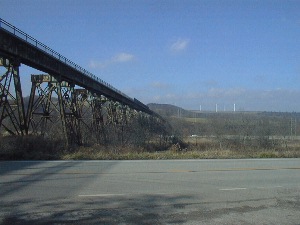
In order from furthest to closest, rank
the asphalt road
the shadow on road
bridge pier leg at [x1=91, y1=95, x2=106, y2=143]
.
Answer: bridge pier leg at [x1=91, y1=95, x2=106, y2=143]
the asphalt road
the shadow on road

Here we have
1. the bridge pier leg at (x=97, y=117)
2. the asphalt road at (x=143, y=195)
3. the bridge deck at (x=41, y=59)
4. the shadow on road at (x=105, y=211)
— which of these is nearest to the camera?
the shadow on road at (x=105, y=211)

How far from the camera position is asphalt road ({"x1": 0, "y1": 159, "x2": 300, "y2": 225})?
20.6 ft

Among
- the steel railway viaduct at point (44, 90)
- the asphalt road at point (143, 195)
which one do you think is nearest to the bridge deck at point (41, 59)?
the steel railway viaduct at point (44, 90)

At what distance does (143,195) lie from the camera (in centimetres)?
813

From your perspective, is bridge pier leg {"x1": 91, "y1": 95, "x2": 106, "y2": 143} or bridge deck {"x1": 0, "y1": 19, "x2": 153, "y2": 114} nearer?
bridge deck {"x1": 0, "y1": 19, "x2": 153, "y2": 114}

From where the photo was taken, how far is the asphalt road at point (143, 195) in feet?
20.6

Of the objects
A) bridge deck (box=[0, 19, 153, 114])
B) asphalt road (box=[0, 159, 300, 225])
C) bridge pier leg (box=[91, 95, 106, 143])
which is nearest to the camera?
asphalt road (box=[0, 159, 300, 225])

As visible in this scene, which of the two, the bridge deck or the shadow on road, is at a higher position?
the bridge deck

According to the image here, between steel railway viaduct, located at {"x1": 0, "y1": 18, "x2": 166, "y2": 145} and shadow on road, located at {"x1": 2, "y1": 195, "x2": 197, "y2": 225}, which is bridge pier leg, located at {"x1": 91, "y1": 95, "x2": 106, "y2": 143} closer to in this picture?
steel railway viaduct, located at {"x1": 0, "y1": 18, "x2": 166, "y2": 145}

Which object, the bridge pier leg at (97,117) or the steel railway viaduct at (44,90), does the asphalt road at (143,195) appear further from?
the bridge pier leg at (97,117)

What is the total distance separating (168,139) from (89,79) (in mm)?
10257

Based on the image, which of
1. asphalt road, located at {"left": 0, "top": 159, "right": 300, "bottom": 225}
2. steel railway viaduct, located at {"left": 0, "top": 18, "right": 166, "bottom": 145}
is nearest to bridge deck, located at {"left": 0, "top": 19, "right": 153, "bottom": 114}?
steel railway viaduct, located at {"left": 0, "top": 18, "right": 166, "bottom": 145}

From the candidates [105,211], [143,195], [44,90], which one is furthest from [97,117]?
[105,211]

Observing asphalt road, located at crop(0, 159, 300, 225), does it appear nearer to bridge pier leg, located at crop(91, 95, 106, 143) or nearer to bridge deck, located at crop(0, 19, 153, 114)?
bridge deck, located at crop(0, 19, 153, 114)
